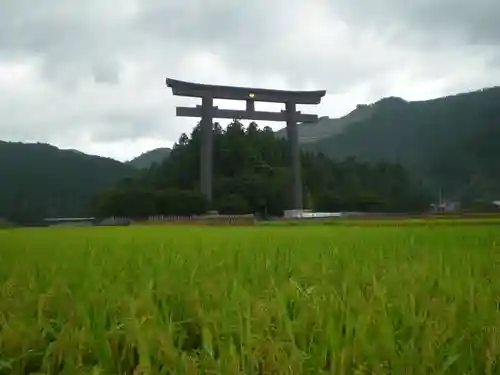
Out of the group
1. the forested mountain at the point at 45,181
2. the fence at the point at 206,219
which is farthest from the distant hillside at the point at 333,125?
the fence at the point at 206,219

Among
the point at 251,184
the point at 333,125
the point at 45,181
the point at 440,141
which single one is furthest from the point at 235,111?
the point at 333,125

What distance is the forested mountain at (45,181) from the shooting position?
87.9ft

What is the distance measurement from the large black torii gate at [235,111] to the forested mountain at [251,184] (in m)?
3.37

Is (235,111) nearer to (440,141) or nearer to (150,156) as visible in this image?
(440,141)

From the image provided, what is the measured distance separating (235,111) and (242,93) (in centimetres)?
124

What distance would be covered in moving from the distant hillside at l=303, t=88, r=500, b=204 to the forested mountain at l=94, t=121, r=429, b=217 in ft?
13.2

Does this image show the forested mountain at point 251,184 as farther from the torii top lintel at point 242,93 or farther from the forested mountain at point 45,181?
the torii top lintel at point 242,93

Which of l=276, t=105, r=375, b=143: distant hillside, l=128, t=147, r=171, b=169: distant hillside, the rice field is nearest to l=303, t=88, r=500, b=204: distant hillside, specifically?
l=276, t=105, r=375, b=143: distant hillside

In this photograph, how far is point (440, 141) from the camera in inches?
2128

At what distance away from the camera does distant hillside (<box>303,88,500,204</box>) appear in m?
47.3

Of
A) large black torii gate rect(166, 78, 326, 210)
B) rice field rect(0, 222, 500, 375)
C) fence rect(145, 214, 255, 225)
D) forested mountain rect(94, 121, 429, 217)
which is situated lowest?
fence rect(145, 214, 255, 225)

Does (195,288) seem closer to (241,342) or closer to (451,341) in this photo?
(241,342)

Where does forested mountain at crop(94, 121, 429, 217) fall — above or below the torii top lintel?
below

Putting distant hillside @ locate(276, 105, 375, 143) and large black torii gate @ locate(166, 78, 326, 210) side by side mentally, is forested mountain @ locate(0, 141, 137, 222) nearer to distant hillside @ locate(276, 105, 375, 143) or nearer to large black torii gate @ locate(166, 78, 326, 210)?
large black torii gate @ locate(166, 78, 326, 210)
